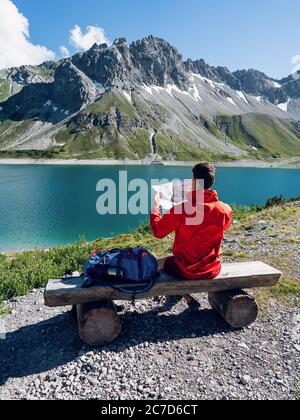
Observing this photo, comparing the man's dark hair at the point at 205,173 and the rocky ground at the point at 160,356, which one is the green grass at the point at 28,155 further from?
the man's dark hair at the point at 205,173

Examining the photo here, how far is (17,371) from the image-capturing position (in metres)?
6.92

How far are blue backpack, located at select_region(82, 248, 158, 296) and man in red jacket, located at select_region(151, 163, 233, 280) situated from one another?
73 cm

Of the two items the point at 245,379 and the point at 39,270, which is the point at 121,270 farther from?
the point at 39,270

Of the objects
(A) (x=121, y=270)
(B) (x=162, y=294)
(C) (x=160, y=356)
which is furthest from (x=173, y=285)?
(C) (x=160, y=356)

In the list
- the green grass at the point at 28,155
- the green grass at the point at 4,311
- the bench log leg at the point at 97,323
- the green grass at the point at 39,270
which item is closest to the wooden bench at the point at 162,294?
the bench log leg at the point at 97,323

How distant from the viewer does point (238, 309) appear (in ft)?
26.1

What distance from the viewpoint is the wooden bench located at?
7.19 m

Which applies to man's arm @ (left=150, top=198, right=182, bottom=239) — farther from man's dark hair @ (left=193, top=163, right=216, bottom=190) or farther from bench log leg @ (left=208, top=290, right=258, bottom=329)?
bench log leg @ (left=208, top=290, right=258, bottom=329)

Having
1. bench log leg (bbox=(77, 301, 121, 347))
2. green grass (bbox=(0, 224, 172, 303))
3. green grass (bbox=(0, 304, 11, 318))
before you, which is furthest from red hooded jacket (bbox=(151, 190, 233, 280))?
green grass (bbox=(0, 224, 172, 303))

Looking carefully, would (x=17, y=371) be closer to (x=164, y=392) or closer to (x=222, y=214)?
(x=164, y=392)

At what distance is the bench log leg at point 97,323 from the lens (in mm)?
7227

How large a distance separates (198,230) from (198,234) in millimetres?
104
